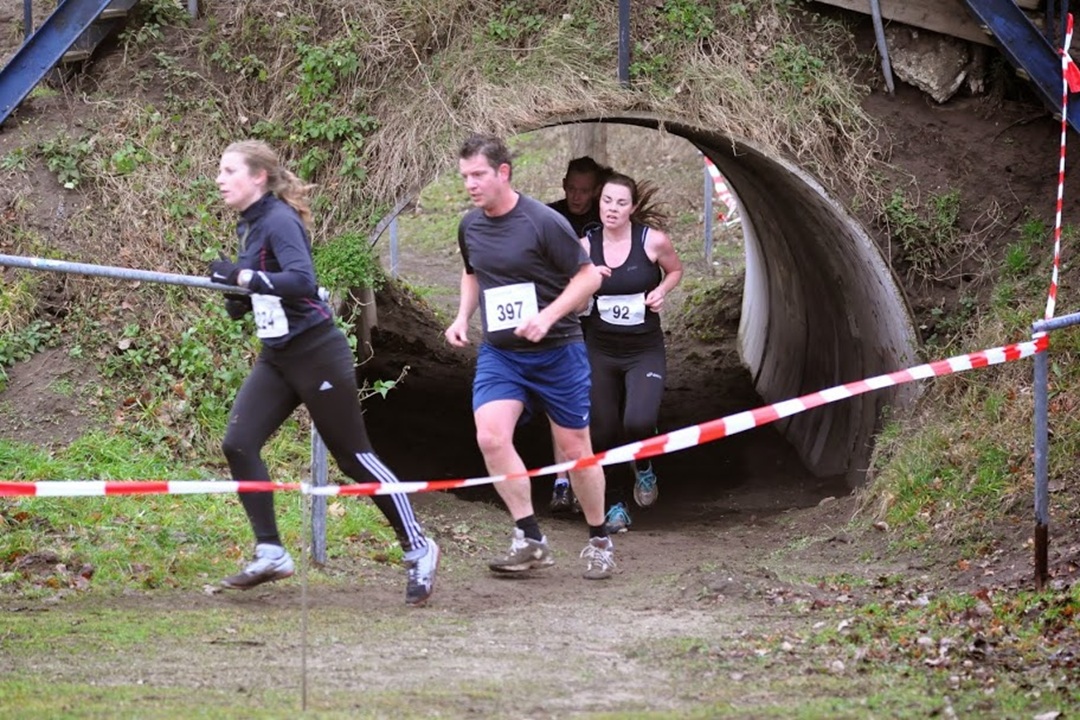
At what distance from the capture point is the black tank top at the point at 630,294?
1002cm

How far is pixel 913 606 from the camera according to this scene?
23.9 feet

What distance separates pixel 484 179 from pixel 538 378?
1068 millimetres

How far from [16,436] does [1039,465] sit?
236 inches

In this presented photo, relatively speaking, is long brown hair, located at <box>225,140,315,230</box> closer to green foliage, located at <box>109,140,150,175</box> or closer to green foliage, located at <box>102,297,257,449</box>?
green foliage, located at <box>102,297,257,449</box>

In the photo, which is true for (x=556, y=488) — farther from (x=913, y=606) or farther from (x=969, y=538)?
(x=913, y=606)

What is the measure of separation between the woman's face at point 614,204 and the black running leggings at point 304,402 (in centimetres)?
325

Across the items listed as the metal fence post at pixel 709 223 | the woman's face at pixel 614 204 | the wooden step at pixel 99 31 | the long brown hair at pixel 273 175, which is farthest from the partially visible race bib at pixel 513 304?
the metal fence post at pixel 709 223

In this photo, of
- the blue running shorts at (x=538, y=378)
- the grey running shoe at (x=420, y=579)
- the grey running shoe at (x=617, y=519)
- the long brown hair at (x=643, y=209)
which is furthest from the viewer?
the long brown hair at (x=643, y=209)

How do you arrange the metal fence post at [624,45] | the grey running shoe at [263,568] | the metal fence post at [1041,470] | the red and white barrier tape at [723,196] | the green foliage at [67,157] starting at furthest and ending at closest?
the red and white barrier tape at [723,196], the metal fence post at [624,45], the green foliage at [67,157], the grey running shoe at [263,568], the metal fence post at [1041,470]

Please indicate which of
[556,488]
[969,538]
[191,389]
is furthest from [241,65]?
[969,538]

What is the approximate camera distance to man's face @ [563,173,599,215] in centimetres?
1075

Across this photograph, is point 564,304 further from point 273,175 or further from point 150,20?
point 150,20

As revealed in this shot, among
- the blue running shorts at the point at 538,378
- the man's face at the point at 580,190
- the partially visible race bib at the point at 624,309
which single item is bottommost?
the blue running shorts at the point at 538,378

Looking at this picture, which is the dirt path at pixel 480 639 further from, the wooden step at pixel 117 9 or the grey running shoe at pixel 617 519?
the wooden step at pixel 117 9
